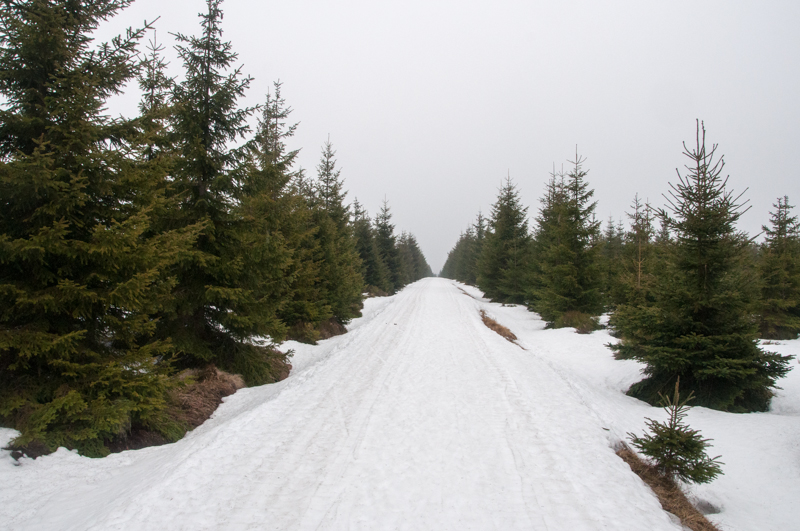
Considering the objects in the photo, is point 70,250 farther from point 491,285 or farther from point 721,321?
point 491,285

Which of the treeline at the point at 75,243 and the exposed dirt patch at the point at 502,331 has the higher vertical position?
the treeline at the point at 75,243

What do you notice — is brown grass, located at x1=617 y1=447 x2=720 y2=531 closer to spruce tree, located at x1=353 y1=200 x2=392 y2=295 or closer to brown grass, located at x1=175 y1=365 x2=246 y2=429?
brown grass, located at x1=175 y1=365 x2=246 y2=429

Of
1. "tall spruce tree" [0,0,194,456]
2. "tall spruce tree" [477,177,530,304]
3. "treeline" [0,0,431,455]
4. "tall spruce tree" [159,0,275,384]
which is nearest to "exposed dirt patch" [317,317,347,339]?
"tall spruce tree" [159,0,275,384]

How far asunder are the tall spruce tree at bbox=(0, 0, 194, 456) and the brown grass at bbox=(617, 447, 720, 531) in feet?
21.8

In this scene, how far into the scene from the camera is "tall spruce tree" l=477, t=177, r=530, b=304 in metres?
27.7

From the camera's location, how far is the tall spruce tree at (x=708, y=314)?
25.9 feet

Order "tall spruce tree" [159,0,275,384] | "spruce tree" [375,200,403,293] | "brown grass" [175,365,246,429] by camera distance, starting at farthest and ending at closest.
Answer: "spruce tree" [375,200,403,293], "tall spruce tree" [159,0,275,384], "brown grass" [175,365,246,429]

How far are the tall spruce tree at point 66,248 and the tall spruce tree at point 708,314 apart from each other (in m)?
10.3

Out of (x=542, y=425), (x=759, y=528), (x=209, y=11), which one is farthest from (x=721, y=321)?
(x=209, y=11)

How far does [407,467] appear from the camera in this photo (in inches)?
179

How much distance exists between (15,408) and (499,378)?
788cm

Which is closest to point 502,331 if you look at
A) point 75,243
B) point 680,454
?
point 680,454

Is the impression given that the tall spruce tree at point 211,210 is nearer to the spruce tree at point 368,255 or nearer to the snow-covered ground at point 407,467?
the snow-covered ground at point 407,467

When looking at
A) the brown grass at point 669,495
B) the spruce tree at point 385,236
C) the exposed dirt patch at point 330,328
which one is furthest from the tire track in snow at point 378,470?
the spruce tree at point 385,236
